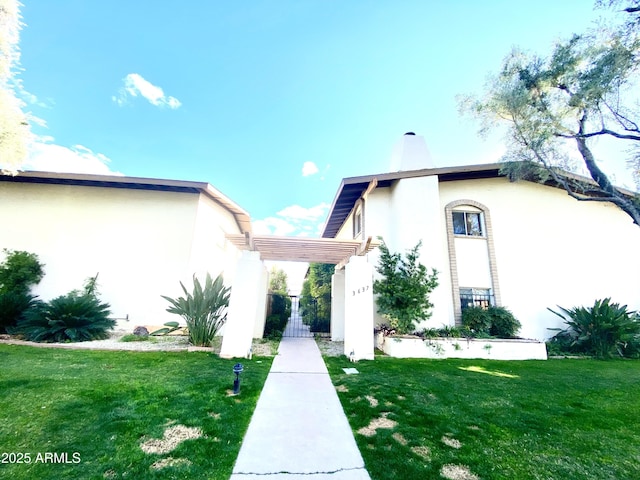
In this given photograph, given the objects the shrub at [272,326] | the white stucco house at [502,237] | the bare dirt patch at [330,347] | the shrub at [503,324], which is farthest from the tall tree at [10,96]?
the shrub at [503,324]

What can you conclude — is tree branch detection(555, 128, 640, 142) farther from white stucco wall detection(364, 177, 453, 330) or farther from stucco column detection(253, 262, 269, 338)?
stucco column detection(253, 262, 269, 338)

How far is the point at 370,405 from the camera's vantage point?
13.4 ft

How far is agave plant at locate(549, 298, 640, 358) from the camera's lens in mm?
8781

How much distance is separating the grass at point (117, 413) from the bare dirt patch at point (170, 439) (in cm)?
6

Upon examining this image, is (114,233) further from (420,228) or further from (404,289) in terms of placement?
(420,228)

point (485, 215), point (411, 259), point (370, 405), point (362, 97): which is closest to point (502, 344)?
point (411, 259)

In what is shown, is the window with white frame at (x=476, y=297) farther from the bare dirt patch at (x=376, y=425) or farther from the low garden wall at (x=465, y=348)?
the bare dirt patch at (x=376, y=425)

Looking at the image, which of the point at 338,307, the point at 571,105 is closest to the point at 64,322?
the point at 338,307

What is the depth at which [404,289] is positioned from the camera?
892cm

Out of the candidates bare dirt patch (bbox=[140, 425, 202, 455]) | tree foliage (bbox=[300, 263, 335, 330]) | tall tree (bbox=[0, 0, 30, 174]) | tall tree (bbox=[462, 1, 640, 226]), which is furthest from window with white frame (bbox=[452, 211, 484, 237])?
tall tree (bbox=[0, 0, 30, 174])

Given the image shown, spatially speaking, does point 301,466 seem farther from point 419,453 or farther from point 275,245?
point 275,245

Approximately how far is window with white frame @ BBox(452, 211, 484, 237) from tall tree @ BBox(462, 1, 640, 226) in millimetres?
2649

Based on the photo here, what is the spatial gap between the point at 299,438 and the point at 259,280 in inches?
199

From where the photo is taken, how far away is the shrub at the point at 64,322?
7.46 metres
